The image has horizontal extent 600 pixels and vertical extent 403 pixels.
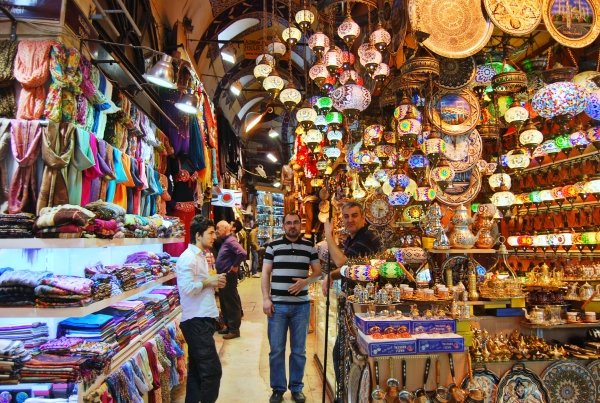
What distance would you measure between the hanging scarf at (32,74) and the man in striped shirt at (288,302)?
6.43 ft

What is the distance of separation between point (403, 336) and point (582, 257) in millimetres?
4748

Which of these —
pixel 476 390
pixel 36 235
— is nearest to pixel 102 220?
pixel 36 235

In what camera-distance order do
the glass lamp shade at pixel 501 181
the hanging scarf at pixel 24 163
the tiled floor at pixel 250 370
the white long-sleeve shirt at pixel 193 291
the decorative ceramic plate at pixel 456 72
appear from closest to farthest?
1. the hanging scarf at pixel 24 163
2. the white long-sleeve shirt at pixel 193 291
3. the tiled floor at pixel 250 370
4. the decorative ceramic plate at pixel 456 72
5. the glass lamp shade at pixel 501 181

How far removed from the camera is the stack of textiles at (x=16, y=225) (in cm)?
215

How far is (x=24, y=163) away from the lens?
2404mm

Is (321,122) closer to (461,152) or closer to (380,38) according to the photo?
(380,38)

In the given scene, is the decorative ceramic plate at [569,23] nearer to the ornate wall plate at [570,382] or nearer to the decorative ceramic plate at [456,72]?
the decorative ceramic plate at [456,72]

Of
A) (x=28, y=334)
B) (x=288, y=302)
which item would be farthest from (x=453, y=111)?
(x=28, y=334)

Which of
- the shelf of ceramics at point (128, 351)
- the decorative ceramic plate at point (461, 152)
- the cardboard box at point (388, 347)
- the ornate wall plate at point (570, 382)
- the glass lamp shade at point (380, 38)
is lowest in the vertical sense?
the ornate wall plate at point (570, 382)

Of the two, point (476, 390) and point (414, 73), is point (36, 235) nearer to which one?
point (476, 390)

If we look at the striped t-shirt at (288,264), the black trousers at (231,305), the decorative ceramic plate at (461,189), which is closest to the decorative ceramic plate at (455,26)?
the decorative ceramic plate at (461,189)

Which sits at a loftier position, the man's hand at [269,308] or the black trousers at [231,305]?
the man's hand at [269,308]

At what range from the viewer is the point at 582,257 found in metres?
5.75

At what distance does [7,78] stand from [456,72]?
3.59 m
